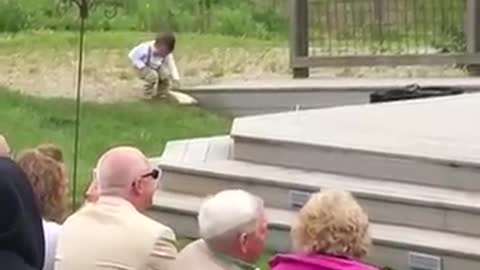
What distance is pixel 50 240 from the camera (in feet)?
20.0

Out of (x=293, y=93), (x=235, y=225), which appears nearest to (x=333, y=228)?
(x=235, y=225)

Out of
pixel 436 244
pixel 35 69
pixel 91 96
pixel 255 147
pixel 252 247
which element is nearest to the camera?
pixel 252 247

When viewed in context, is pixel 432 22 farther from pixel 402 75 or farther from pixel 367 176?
pixel 367 176

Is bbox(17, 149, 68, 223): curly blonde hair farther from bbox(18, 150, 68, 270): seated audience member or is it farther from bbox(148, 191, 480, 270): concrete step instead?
bbox(148, 191, 480, 270): concrete step

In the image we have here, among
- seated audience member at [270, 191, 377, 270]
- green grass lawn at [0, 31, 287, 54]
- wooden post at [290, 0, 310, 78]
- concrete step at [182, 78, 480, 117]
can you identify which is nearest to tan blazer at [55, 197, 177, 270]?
seated audience member at [270, 191, 377, 270]

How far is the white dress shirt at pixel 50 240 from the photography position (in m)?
6.05

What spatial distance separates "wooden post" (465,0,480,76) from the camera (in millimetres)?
15148

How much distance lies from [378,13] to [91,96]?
300 centimetres

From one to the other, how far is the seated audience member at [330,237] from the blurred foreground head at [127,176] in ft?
2.06

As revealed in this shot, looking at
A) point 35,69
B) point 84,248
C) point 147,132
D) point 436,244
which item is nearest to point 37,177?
point 84,248

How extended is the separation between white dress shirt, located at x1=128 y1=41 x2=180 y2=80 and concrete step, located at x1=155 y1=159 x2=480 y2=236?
520 cm

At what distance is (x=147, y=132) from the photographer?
1377 centimetres

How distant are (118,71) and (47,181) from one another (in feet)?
35.2

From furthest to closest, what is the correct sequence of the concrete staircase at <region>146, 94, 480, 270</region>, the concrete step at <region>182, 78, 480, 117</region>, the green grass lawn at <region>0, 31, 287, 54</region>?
the green grass lawn at <region>0, 31, 287, 54</region>
the concrete step at <region>182, 78, 480, 117</region>
the concrete staircase at <region>146, 94, 480, 270</region>
